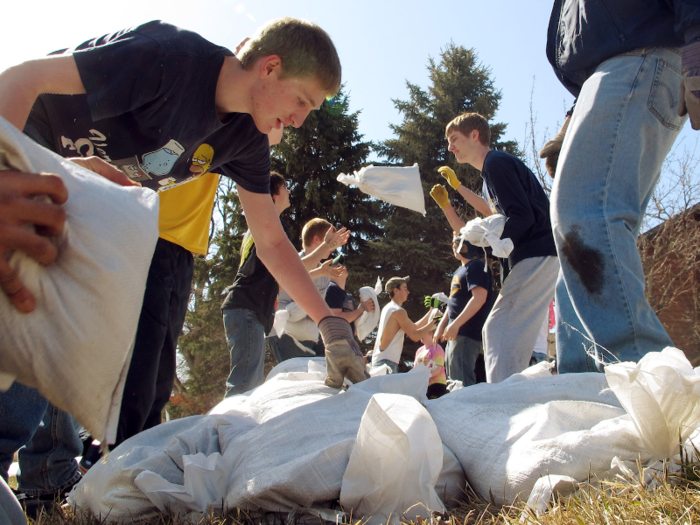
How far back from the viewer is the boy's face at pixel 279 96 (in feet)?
6.22

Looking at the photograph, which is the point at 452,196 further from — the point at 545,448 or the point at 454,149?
the point at 545,448

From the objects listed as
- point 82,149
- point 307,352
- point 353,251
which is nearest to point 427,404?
point 82,149

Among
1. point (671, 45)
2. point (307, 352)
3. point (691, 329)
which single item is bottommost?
point (691, 329)

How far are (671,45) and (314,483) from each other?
1903 millimetres

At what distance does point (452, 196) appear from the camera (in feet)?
61.6

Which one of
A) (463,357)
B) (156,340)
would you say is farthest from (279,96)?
(463,357)

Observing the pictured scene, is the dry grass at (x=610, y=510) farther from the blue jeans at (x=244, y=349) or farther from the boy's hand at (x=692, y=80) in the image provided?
the blue jeans at (x=244, y=349)

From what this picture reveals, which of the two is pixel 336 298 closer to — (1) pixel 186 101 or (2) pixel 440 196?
(2) pixel 440 196

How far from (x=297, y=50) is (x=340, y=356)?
3.71 ft

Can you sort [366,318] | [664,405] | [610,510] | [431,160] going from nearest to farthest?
[610,510] < [664,405] < [366,318] < [431,160]

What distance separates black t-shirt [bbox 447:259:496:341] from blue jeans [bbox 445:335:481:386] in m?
0.06

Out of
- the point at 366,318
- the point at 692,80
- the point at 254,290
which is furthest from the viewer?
the point at 366,318

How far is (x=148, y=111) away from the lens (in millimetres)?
1775

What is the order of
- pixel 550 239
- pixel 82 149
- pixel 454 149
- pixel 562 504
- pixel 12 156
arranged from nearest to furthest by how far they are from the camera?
pixel 12 156 → pixel 562 504 → pixel 82 149 → pixel 550 239 → pixel 454 149
